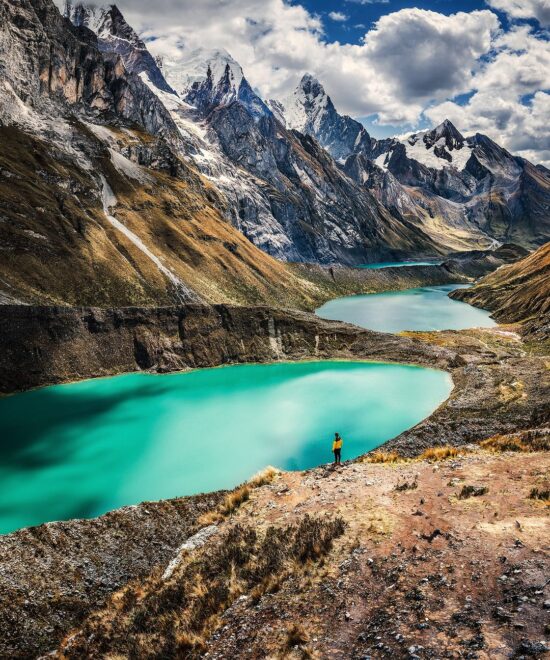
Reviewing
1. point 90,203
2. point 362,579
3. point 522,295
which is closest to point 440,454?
point 362,579

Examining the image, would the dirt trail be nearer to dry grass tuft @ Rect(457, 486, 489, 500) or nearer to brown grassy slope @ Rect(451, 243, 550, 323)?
dry grass tuft @ Rect(457, 486, 489, 500)

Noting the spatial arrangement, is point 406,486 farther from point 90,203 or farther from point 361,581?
point 90,203

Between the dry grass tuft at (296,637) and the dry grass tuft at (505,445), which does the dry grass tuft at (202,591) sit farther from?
the dry grass tuft at (505,445)

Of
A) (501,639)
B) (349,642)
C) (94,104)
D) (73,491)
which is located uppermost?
(94,104)

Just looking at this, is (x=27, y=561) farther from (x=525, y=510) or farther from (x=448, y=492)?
(x=525, y=510)

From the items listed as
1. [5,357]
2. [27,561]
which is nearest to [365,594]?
[27,561]

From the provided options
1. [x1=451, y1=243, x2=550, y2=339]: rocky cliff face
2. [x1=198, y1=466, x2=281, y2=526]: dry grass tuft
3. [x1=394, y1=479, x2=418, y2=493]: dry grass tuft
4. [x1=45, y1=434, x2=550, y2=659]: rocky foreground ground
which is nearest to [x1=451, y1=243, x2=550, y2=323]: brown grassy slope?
[x1=451, y1=243, x2=550, y2=339]: rocky cliff face
